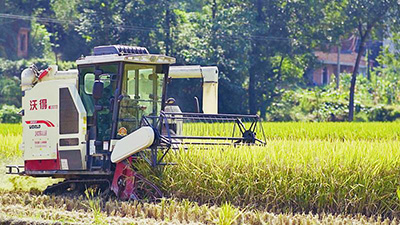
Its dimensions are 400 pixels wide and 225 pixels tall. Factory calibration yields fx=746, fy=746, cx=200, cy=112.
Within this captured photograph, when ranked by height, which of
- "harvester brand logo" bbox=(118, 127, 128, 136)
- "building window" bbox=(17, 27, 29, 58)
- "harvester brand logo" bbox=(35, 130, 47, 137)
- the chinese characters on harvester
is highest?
"building window" bbox=(17, 27, 29, 58)

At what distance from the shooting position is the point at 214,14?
41969 millimetres

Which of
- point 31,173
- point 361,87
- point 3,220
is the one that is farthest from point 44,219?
point 361,87

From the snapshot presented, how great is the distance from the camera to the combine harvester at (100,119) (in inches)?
466

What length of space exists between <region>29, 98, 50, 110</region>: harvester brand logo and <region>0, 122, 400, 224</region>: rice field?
166 centimetres

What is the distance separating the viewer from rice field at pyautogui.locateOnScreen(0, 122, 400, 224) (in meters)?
10.2

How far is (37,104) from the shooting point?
41.8ft

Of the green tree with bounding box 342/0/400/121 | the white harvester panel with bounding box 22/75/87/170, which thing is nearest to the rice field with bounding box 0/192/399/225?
the white harvester panel with bounding box 22/75/87/170

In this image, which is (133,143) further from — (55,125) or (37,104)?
(37,104)

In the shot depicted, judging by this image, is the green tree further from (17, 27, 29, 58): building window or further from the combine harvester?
the combine harvester

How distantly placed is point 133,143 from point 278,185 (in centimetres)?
227

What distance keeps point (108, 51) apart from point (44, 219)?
363 centimetres

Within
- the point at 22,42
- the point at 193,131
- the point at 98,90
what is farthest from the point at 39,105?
the point at 22,42

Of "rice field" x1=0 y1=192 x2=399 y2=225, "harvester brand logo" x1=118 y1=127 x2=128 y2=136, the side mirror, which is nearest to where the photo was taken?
"rice field" x1=0 y1=192 x2=399 y2=225

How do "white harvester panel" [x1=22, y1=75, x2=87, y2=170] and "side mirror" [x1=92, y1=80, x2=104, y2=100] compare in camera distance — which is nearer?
"side mirror" [x1=92, y1=80, x2=104, y2=100]
